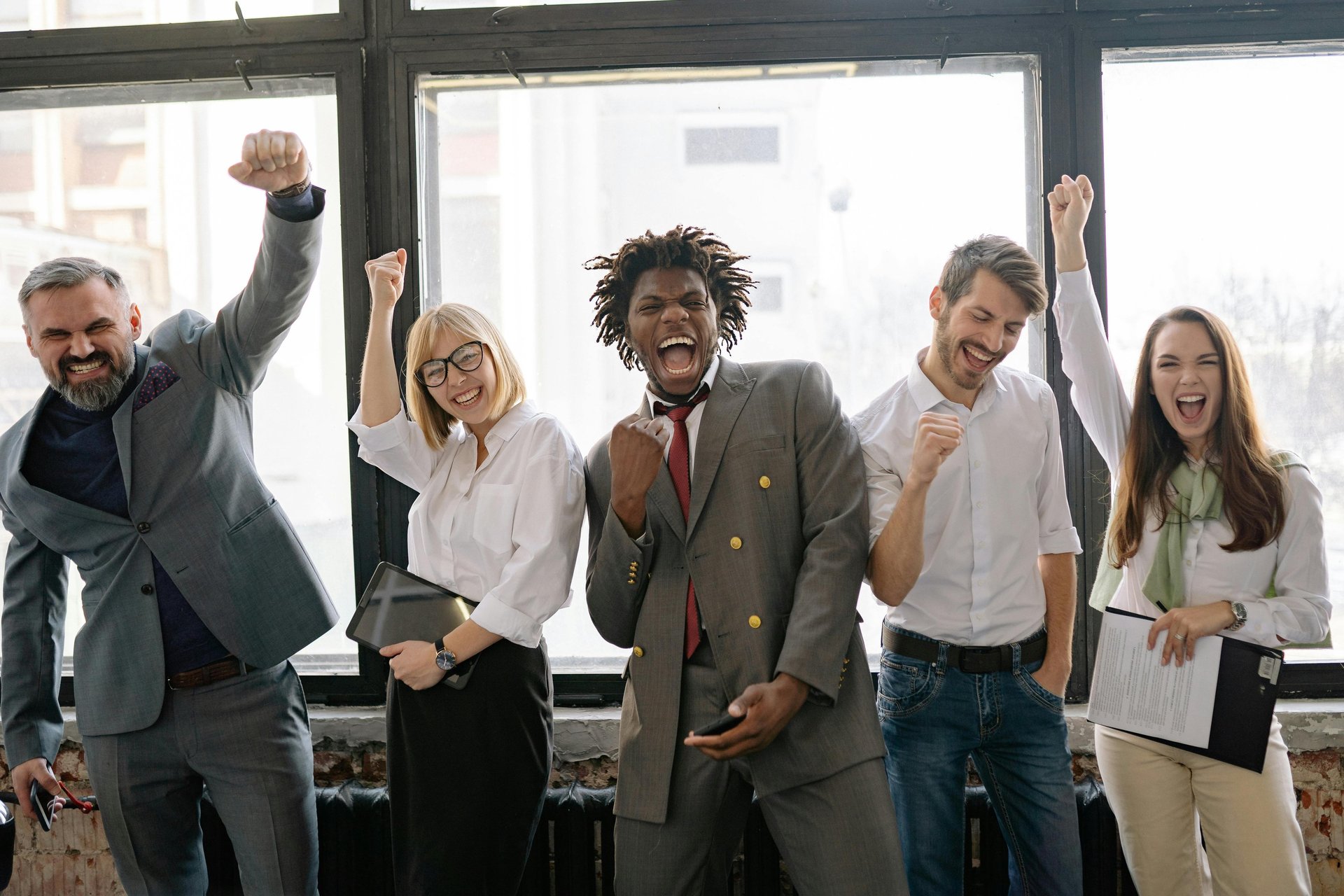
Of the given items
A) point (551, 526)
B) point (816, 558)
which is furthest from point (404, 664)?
point (816, 558)

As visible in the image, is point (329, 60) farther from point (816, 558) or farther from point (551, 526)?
point (816, 558)

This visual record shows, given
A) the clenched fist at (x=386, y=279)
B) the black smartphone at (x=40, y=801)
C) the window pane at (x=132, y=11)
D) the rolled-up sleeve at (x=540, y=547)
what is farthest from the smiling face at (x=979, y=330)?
the black smartphone at (x=40, y=801)

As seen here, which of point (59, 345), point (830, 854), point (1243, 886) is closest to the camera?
point (830, 854)

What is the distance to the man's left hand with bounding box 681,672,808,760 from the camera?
1.66 metres

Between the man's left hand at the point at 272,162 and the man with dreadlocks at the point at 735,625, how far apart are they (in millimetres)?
777

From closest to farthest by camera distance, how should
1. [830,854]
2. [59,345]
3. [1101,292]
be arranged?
[830,854], [59,345], [1101,292]

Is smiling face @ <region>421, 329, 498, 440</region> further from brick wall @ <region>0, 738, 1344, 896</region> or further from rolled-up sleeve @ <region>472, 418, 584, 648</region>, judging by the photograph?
brick wall @ <region>0, 738, 1344, 896</region>

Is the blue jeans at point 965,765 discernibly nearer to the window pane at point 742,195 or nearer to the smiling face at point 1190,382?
the smiling face at point 1190,382

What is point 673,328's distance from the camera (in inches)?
73.7

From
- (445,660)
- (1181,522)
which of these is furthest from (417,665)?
(1181,522)

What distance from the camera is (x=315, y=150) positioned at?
2809 millimetres

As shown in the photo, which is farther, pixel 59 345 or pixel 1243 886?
pixel 59 345

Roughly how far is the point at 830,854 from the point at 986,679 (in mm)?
513

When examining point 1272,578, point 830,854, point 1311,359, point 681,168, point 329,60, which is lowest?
point 830,854
